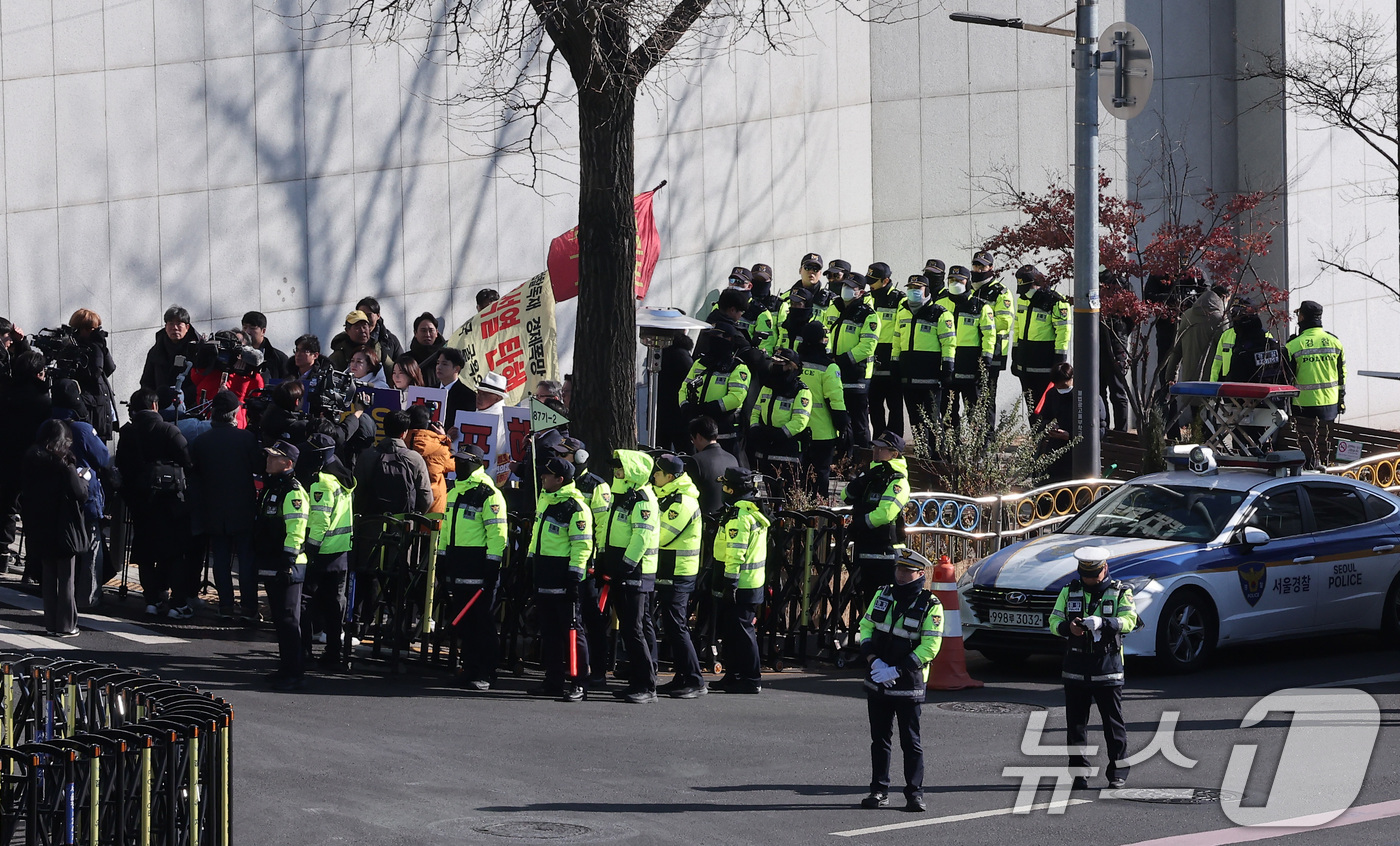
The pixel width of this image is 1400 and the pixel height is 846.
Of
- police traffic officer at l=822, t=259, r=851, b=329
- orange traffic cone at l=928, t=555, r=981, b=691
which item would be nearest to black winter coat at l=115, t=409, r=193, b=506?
orange traffic cone at l=928, t=555, r=981, b=691

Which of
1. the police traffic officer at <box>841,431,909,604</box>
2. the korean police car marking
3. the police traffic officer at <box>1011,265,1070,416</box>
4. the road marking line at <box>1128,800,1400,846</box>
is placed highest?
the police traffic officer at <box>1011,265,1070,416</box>

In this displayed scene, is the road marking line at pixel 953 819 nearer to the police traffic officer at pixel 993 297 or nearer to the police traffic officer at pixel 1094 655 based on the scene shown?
the police traffic officer at pixel 1094 655

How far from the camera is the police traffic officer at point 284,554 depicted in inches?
533

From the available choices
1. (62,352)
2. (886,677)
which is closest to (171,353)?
(62,352)

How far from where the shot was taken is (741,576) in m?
14.1

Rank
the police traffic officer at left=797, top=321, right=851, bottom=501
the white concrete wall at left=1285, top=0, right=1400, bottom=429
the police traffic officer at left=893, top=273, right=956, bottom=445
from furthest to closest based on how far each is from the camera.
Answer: the white concrete wall at left=1285, top=0, right=1400, bottom=429
the police traffic officer at left=893, top=273, right=956, bottom=445
the police traffic officer at left=797, top=321, right=851, bottom=501

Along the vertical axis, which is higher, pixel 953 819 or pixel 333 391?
pixel 333 391

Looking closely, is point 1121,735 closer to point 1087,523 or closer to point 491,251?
point 1087,523

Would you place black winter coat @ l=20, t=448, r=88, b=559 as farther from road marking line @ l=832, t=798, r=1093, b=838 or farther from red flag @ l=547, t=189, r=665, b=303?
road marking line @ l=832, t=798, r=1093, b=838

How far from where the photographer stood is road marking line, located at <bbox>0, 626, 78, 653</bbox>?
14.0 m

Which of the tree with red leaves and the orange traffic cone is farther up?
the tree with red leaves

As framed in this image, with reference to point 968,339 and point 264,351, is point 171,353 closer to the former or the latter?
point 264,351

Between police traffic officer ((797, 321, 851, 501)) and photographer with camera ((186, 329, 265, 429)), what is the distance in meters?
5.29

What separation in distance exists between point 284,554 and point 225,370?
4471mm
